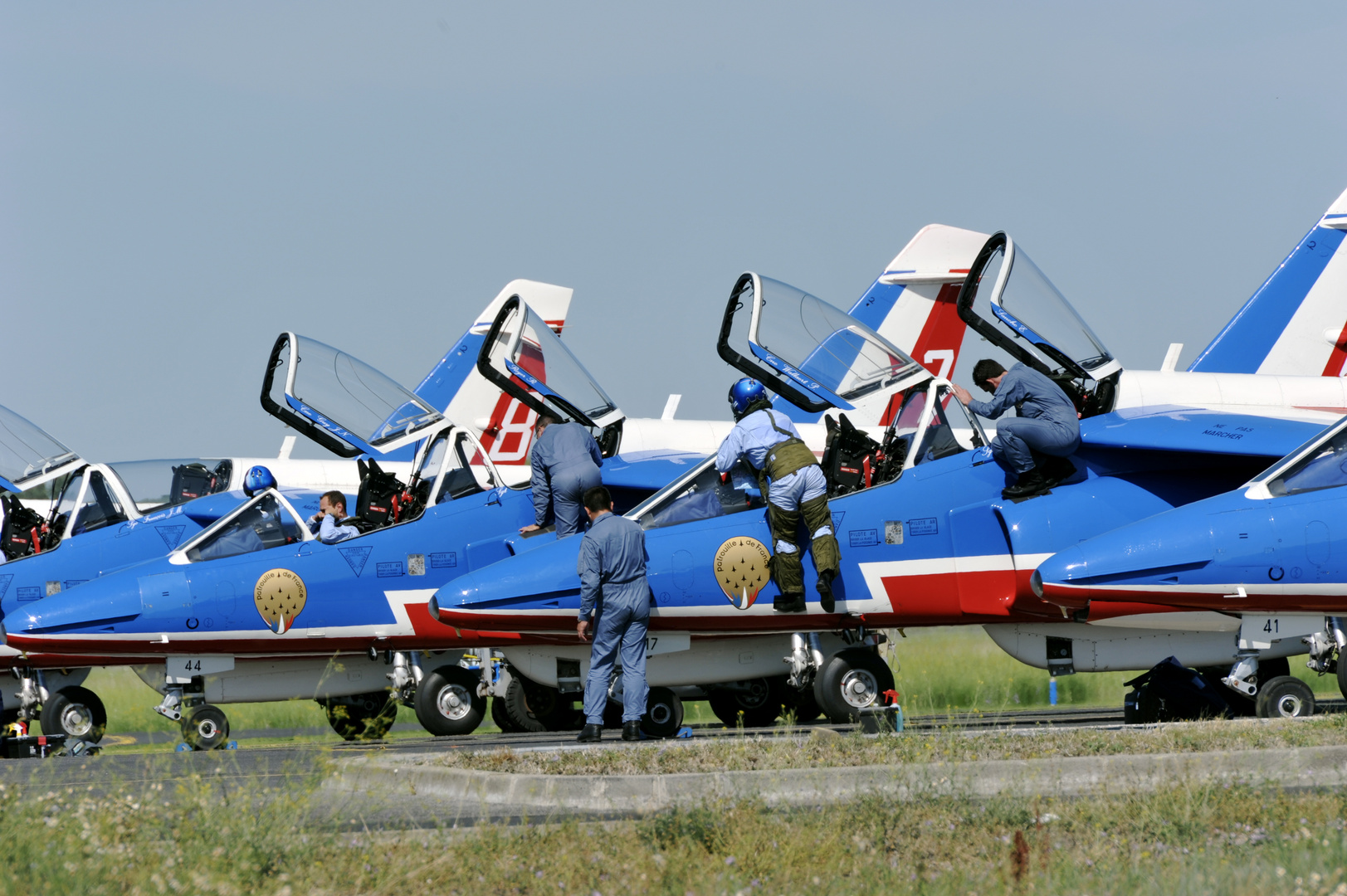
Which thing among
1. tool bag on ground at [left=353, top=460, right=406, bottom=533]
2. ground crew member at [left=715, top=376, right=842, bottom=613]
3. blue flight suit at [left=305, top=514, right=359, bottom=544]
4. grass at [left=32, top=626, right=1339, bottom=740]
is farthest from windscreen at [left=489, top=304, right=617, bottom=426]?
grass at [left=32, top=626, right=1339, bottom=740]

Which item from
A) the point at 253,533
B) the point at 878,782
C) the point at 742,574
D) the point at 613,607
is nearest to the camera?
the point at 878,782

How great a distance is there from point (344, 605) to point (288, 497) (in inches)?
76.6

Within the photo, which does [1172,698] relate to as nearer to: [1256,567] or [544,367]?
[1256,567]

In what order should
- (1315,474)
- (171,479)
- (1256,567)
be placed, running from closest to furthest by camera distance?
1. (1256,567)
2. (1315,474)
3. (171,479)

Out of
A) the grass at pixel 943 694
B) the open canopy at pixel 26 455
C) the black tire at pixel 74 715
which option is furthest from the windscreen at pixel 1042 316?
the open canopy at pixel 26 455

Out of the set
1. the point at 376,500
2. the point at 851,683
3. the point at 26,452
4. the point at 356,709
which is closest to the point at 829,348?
the point at 851,683

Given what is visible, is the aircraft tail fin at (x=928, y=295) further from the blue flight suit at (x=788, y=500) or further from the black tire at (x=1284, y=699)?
the black tire at (x=1284, y=699)

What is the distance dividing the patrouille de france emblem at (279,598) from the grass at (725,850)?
6897 millimetres

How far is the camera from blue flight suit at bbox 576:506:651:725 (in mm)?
9938

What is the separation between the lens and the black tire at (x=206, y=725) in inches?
489

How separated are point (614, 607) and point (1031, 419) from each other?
3788 millimetres

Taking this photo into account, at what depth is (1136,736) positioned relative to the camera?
8.19 metres

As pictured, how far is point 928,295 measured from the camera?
65.0ft

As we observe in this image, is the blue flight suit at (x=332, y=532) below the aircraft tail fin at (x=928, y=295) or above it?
below
